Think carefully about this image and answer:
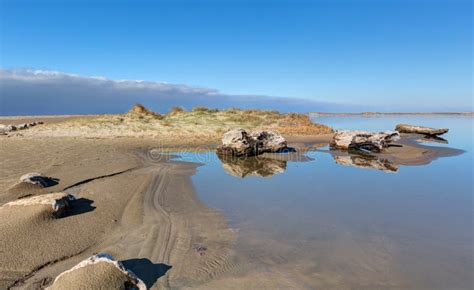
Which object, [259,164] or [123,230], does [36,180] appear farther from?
[259,164]

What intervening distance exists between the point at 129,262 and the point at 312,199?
505 centimetres

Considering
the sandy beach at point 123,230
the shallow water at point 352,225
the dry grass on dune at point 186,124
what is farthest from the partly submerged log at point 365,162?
the dry grass on dune at point 186,124

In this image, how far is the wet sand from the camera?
4.33 m

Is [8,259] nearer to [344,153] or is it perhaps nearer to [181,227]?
[181,227]

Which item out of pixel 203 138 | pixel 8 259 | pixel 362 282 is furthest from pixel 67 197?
pixel 203 138

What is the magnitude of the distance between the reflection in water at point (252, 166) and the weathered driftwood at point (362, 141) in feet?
18.4

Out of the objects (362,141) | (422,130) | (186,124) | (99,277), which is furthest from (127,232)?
(422,130)

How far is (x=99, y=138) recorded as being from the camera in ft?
62.5

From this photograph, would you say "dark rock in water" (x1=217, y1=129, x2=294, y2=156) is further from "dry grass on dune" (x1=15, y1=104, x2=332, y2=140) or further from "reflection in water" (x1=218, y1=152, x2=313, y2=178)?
"dry grass on dune" (x1=15, y1=104, x2=332, y2=140)

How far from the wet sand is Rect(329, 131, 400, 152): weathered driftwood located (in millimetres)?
10370

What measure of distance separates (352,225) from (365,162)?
819cm

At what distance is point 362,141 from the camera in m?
17.0

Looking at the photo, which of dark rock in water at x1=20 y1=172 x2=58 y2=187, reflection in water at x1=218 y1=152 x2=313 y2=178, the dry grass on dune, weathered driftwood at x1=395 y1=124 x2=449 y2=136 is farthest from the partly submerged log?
weathered driftwood at x1=395 y1=124 x2=449 y2=136

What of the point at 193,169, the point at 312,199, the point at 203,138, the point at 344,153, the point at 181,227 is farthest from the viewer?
the point at 203,138
